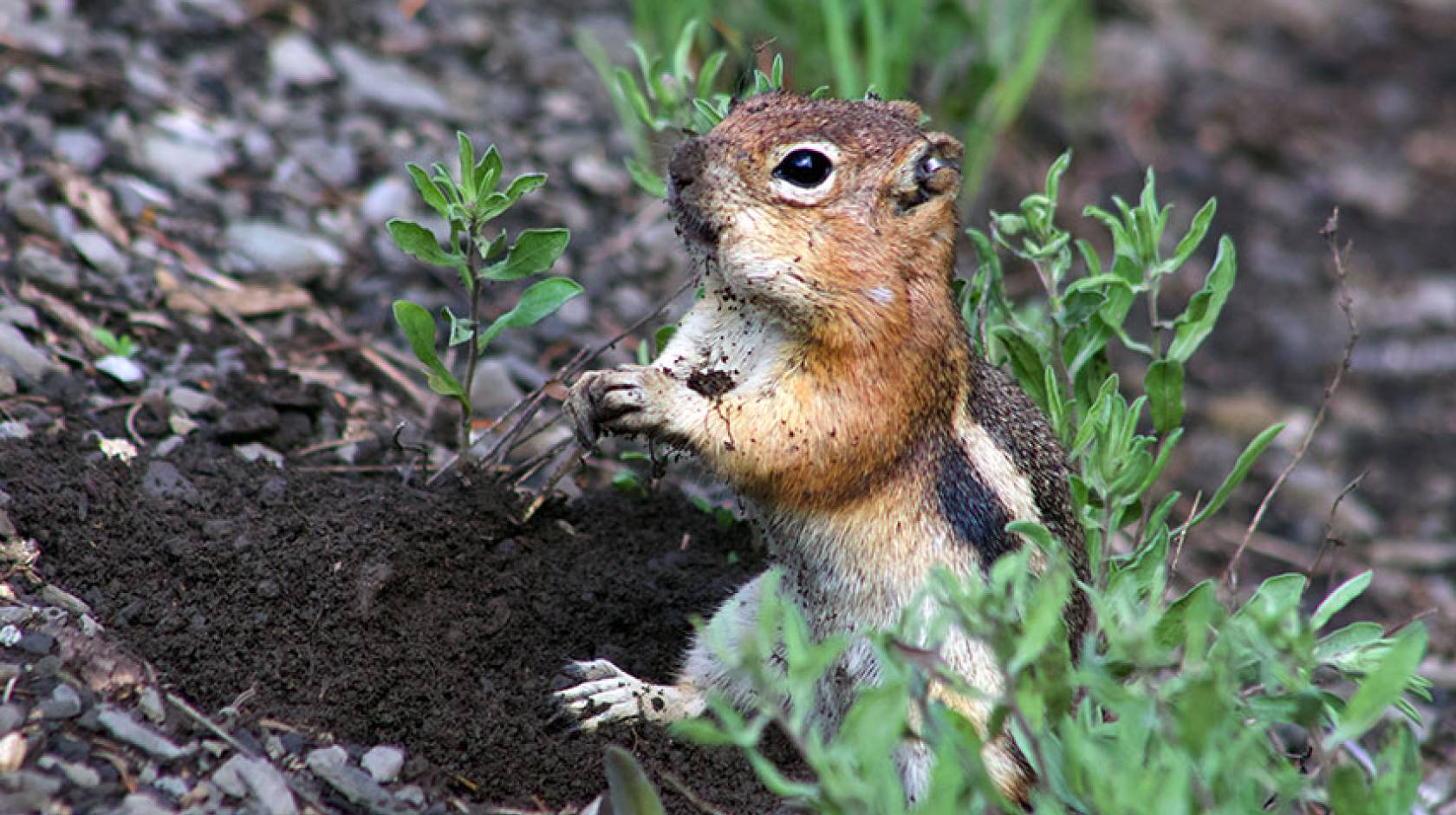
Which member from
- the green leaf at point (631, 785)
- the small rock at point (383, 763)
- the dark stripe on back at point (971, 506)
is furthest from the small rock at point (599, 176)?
the green leaf at point (631, 785)

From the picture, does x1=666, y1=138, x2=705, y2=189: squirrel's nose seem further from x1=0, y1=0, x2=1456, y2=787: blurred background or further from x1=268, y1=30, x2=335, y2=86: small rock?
x1=268, y1=30, x2=335, y2=86: small rock

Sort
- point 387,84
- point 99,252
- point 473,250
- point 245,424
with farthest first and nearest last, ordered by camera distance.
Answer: point 387,84 < point 99,252 < point 245,424 < point 473,250

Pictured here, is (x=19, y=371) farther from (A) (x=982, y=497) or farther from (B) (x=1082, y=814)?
(B) (x=1082, y=814)

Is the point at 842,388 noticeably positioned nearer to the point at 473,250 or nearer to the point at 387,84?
the point at 473,250

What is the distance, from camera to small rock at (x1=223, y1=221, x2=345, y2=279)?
5.03 metres

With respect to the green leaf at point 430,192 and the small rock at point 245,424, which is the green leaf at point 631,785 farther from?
the small rock at point 245,424

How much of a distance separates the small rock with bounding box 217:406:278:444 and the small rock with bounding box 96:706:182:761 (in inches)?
48.9

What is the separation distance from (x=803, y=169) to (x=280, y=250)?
93.9 inches

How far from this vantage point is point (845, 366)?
3.27 metres

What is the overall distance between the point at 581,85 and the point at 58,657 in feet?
13.9

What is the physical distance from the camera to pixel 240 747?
3.00 metres

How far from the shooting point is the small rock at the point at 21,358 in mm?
3939

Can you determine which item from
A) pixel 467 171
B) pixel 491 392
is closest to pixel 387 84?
pixel 491 392

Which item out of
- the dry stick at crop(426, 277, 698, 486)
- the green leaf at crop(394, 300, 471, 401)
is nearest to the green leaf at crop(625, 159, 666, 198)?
the dry stick at crop(426, 277, 698, 486)
